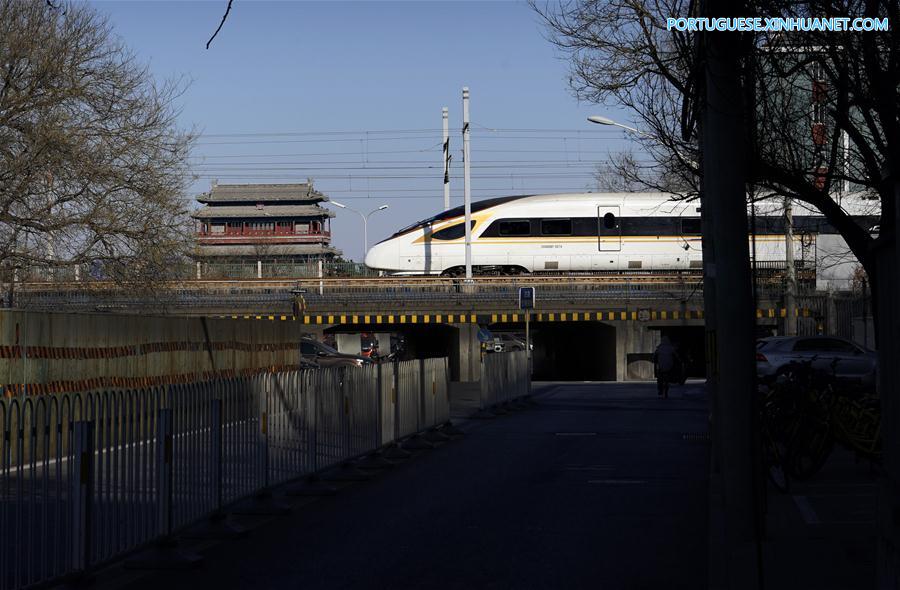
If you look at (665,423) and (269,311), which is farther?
(269,311)

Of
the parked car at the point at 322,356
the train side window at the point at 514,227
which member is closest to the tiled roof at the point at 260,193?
the train side window at the point at 514,227

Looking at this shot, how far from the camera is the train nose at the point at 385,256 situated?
184 ft

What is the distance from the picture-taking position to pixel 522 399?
3047 cm

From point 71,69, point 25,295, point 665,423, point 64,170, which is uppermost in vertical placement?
point 71,69

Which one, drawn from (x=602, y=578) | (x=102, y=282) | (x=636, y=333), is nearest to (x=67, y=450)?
(x=602, y=578)

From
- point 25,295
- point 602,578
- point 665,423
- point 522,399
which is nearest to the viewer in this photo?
point 602,578

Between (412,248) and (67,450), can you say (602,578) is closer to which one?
(67,450)

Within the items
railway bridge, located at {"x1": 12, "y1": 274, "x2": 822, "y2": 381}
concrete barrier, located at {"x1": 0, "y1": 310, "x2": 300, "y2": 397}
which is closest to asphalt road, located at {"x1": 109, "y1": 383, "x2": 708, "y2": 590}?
concrete barrier, located at {"x1": 0, "y1": 310, "x2": 300, "y2": 397}

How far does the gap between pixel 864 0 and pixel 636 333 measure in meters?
39.6

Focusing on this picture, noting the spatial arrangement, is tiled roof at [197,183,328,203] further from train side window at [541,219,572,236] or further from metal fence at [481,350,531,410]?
metal fence at [481,350,531,410]

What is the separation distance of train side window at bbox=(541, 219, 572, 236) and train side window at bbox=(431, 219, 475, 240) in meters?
3.09

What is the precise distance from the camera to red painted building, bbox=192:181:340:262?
10756 cm

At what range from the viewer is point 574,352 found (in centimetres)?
6125

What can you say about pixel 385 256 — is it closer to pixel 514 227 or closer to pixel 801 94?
pixel 514 227
